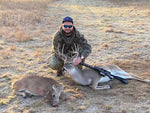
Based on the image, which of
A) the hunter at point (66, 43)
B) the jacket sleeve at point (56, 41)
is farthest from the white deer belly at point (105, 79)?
the jacket sleeve at point (56, 41)

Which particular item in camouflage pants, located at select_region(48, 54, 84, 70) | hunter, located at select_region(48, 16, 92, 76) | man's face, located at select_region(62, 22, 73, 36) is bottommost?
camouflage pants, located at select_region(48, 54, 84, 70)

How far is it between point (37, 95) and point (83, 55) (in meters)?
1.59

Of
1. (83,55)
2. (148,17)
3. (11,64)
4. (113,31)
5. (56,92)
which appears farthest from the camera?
(148,17)

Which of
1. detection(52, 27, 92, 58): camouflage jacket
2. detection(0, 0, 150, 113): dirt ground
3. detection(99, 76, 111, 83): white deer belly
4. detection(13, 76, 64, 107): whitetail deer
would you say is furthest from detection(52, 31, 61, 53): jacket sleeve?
detection(99, 76, 111, 83): white deer belly

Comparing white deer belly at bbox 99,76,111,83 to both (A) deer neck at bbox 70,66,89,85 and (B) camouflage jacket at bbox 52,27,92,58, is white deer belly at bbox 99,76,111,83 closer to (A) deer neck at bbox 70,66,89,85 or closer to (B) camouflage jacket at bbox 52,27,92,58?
(A) deer neck at bbox 70,66,89,85

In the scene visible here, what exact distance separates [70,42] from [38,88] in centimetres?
169

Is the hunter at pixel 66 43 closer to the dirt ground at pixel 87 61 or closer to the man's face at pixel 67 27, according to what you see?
the man's face at pixel 67 27

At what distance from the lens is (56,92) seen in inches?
160

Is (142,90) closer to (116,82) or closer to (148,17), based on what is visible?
(116,82)

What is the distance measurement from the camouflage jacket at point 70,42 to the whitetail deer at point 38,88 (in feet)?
4.09

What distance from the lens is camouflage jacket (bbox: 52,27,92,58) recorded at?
5.24m

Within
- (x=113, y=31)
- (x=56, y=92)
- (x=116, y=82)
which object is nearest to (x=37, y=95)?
(x=56, y=92)

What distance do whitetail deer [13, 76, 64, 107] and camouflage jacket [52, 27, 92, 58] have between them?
4.09 ft

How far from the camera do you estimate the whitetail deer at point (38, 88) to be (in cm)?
409
